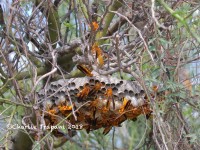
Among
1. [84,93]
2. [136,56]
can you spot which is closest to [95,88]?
[84,93]

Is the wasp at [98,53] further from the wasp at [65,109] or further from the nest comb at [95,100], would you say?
the wasp at [65,109]

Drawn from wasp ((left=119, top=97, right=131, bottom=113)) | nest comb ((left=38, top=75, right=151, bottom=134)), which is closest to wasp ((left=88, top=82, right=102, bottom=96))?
nest comb ((left=38, top=75, right=151, bottom=134))

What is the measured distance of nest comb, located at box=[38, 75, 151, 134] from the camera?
1.73m

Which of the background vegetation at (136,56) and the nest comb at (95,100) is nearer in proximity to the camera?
the background vegetation at (136,56)

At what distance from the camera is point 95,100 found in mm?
1735

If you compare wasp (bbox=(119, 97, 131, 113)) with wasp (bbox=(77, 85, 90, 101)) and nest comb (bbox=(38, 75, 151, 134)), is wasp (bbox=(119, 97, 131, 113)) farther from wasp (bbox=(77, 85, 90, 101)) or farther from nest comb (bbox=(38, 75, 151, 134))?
wasp (bbox=(77, 85, 90, 101))

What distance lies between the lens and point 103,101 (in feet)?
5.70

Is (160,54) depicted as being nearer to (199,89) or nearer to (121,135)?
(199,89)

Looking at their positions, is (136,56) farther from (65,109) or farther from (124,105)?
(65,109)

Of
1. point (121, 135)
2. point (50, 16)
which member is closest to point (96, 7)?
point (50, 16)

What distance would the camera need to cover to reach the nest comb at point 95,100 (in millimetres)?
1727

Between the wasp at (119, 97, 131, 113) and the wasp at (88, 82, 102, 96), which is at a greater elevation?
the wasp at (88, 82, 102, 96)

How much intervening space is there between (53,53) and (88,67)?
0.43 feet

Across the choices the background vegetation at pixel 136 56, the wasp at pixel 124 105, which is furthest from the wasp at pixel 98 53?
the wasp at pixel 124 105
